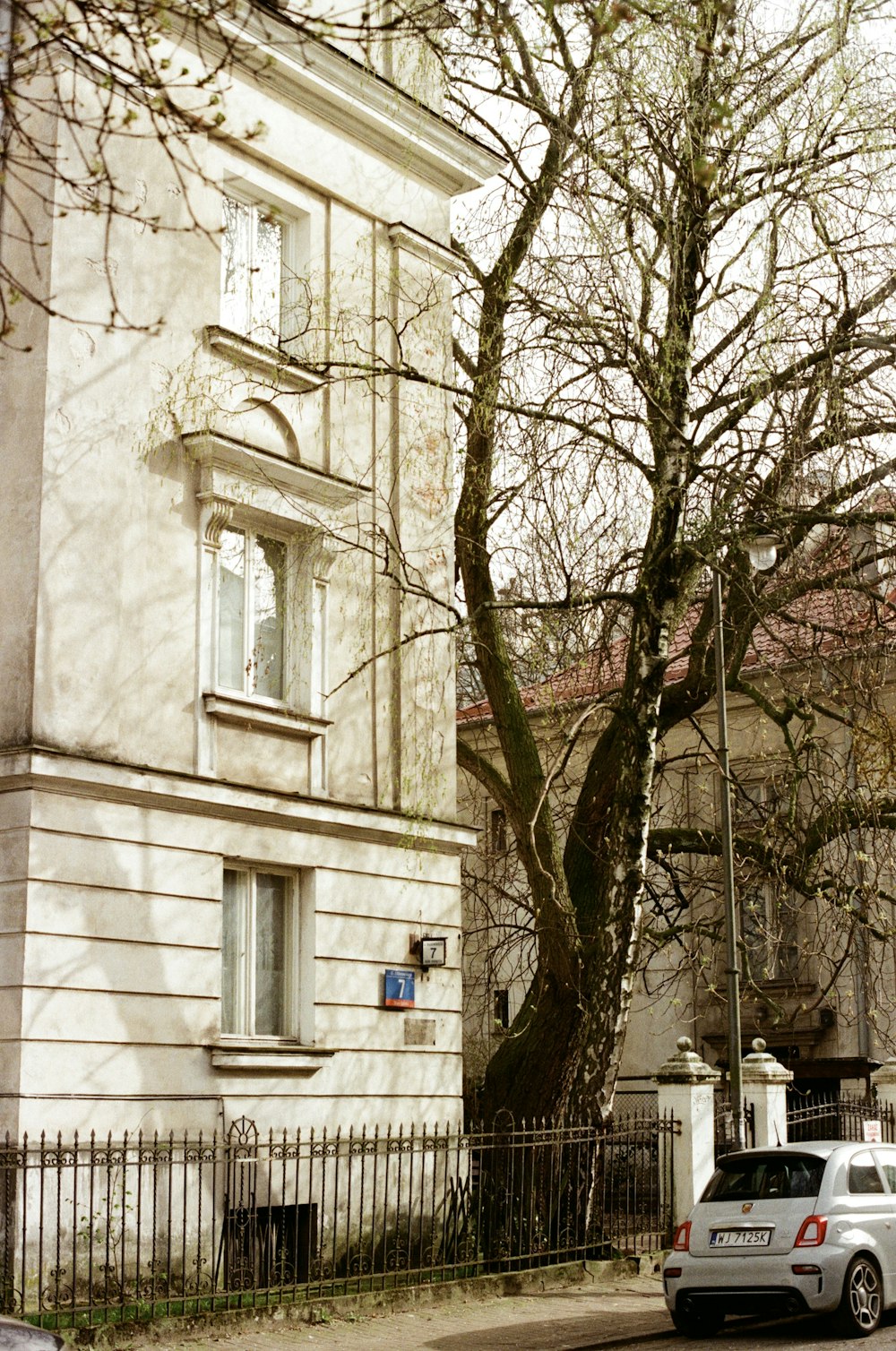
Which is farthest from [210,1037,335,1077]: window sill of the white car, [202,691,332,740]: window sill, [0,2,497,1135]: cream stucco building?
the white car

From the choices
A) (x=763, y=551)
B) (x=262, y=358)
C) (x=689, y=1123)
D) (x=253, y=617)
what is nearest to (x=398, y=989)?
(x=689, y=1123)

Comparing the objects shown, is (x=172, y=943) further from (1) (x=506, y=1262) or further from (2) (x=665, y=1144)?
(2) (x=665, y=1144)

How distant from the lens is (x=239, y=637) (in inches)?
643

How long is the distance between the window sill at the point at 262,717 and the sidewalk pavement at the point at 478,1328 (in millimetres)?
5289

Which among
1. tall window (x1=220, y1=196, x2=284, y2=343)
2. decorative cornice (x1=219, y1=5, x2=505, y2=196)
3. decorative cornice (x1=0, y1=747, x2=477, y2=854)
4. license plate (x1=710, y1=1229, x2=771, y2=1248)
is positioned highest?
decorative cornice (x1=219, y1=5, x2=505, y2=196)

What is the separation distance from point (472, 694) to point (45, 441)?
21.0 m

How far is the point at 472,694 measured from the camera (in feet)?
115

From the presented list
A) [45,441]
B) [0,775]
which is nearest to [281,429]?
[45,441]

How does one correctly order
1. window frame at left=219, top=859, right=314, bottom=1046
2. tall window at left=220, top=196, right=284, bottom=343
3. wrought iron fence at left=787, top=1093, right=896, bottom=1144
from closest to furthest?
1. window frame at left=219, top=859, right=314, bottom=1046
2. tall window at left=220, top=196, right=284, bottom=343
3. wrought iron fence at left=787, top=1093, right=896, bottom=1144

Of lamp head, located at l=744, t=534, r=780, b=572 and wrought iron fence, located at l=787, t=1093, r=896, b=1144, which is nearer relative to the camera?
lamp head, located at l=744, t=534, r=780, b=572

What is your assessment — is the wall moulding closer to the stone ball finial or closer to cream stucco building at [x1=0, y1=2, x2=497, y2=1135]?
cream stucco building at [x1=0, y1=2, x2=497, y2=1135]

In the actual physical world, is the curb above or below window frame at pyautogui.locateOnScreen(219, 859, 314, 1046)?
below

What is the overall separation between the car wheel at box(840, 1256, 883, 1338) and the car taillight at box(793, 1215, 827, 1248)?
319mm

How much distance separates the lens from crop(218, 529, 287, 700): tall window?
1623 cm
